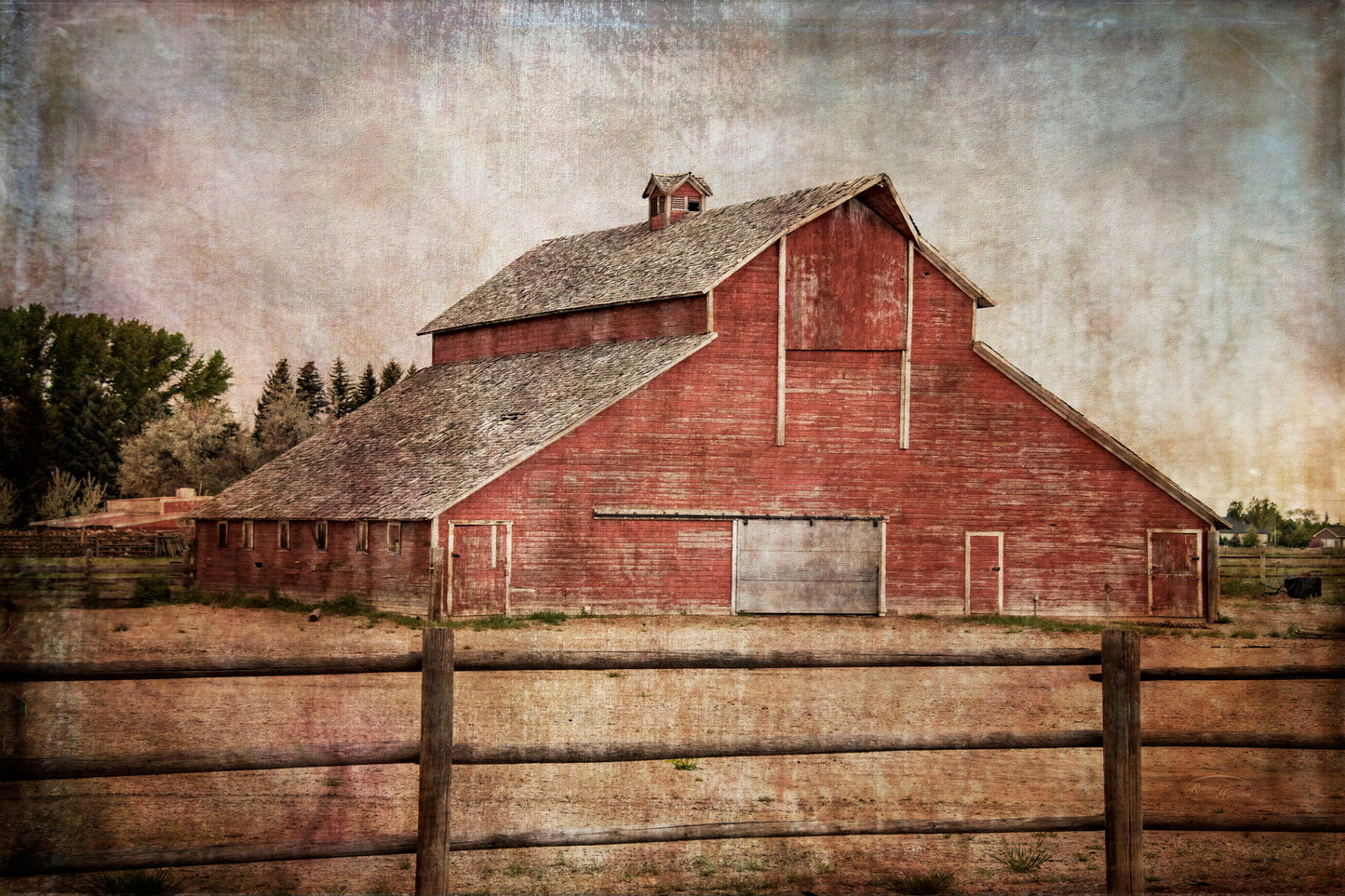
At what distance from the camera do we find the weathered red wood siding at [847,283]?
24.3 meters

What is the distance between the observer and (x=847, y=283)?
80.4 feet

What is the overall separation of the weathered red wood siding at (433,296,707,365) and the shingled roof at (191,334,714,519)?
1.01 ft

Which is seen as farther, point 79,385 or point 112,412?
point 112,412

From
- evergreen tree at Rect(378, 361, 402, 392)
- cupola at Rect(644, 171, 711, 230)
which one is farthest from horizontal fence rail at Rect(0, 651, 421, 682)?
evergreen tree at Rect(378, 361, 402, 392)

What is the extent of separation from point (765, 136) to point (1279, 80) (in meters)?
5.45

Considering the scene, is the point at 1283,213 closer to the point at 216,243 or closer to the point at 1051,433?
the point at 216,243

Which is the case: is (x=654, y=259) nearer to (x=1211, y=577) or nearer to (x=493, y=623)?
(x=493, y=623)

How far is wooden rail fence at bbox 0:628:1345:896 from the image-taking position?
588cm

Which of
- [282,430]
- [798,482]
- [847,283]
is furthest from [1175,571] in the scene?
[282,430]

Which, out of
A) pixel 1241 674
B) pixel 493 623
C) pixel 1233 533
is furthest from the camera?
pixel 1233 533

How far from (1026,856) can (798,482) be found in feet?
54.5

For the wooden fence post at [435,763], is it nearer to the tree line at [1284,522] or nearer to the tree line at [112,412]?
the tree line at [112,412]

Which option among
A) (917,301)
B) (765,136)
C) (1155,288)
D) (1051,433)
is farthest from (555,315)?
(1155,288)

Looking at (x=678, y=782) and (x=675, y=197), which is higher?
(x=675, y=197)
